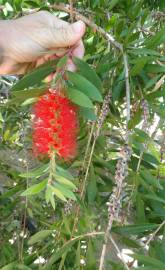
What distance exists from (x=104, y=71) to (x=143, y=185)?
245mm

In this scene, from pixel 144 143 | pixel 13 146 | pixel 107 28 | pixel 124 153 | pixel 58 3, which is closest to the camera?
pixel 124 153

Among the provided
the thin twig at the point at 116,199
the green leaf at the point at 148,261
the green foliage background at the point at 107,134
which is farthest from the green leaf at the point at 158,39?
the green leaf at the point at 148,261

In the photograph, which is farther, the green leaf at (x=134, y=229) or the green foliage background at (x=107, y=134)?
the green leaf at (x=134, y=229)

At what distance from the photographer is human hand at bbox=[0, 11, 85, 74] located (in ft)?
2.71

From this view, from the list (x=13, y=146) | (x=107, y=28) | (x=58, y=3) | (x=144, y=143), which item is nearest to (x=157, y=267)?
(x=144, y=143)

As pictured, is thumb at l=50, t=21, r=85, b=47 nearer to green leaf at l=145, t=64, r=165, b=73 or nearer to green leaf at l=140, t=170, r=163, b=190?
green leaf at l=145, t=64, r=165, b=73

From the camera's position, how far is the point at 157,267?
2.58 feet

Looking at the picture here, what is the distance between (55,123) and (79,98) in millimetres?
53

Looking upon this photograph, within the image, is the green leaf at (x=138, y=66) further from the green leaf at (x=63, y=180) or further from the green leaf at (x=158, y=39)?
the green leaf at (x=63, y=180)

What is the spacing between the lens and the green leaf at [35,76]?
2.64ft

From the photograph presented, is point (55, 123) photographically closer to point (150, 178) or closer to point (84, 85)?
point (84, 85)

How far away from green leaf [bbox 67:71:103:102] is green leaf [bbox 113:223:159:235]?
0.29 m

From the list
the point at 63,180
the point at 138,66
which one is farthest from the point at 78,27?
the point at 63,180

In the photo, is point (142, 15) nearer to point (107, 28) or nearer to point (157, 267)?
point (107, 28)
